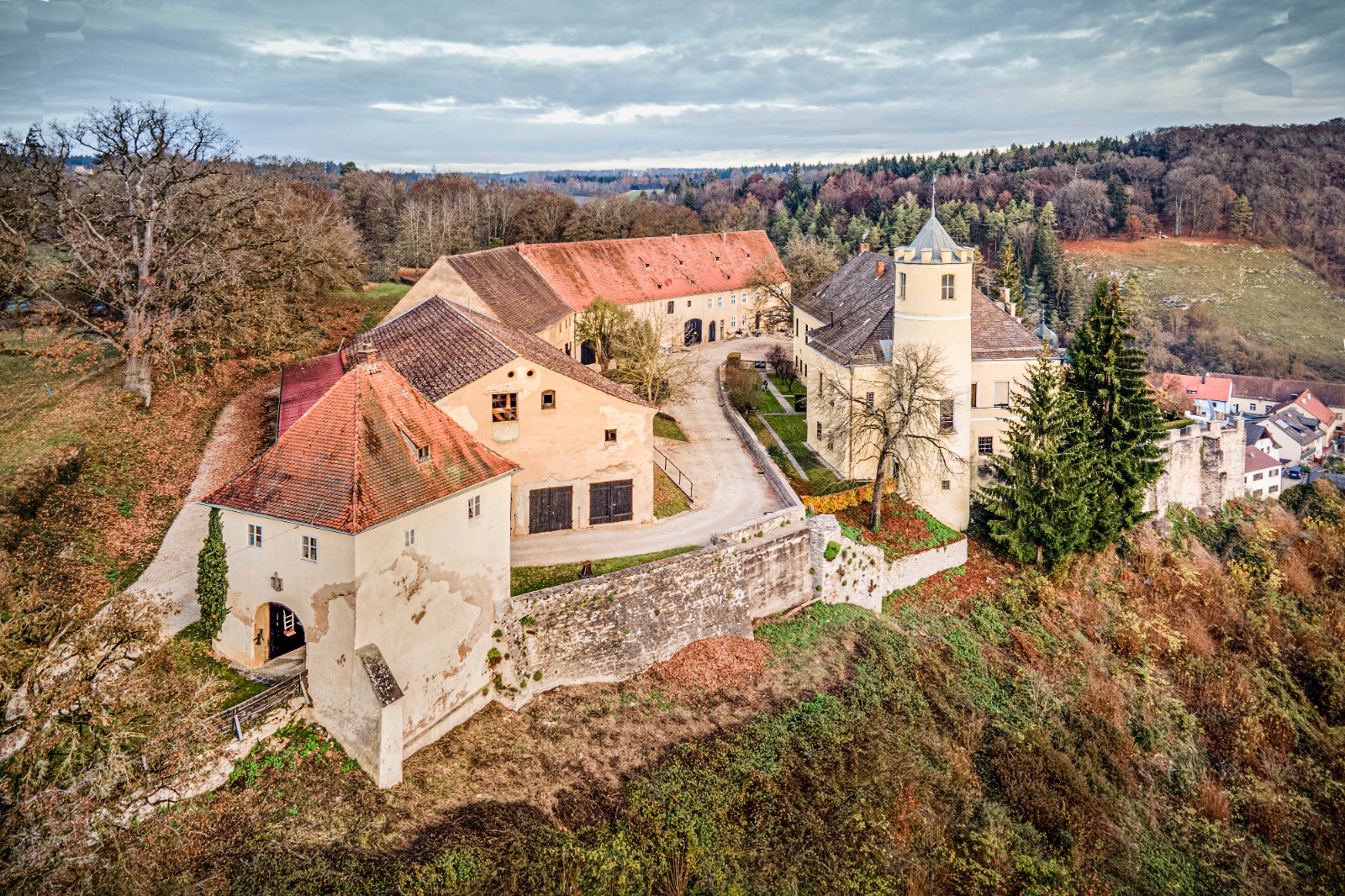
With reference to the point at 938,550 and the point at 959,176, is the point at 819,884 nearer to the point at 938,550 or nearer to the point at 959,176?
the point at 938,550

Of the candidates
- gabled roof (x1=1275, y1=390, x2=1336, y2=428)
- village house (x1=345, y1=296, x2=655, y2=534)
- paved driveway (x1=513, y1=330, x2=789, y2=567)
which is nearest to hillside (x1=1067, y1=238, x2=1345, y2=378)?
gabled roof (x1=1275, y1=390, x2=1336, y2=428)

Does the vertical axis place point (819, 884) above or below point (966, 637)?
below

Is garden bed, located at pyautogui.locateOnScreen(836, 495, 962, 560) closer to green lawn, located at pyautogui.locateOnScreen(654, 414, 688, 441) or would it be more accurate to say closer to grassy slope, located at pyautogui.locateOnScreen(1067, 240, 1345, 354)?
green lawn, located at pyautogui.locateOnScreen(654, 414, 688, 441)

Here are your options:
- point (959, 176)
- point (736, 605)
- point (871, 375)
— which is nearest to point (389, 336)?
point (736, 605)

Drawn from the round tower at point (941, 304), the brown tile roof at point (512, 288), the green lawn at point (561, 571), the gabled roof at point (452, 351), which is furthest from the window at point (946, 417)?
the brown tile roof at point (512, 288)

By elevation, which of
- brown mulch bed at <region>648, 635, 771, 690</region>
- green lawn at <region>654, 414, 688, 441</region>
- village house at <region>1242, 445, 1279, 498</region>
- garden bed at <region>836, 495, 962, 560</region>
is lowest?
brown mulch bed at <region>648, 635, 771, 690</region>
